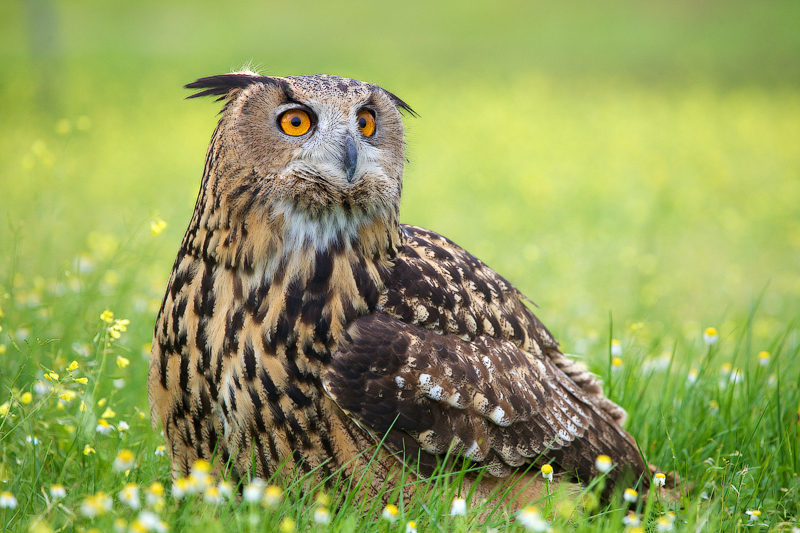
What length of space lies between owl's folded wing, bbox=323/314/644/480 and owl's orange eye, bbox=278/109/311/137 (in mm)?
693

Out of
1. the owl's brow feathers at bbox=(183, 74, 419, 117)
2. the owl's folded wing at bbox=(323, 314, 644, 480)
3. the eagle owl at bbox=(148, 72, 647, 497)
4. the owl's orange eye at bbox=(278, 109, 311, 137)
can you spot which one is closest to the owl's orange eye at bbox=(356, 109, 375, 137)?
the eagle owl at bbox=(148, 72, 647, 497)

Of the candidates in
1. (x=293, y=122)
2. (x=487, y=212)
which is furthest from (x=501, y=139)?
(x=293, y=122)

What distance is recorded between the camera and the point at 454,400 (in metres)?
2.45

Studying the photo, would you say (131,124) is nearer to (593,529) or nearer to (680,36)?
(593,529)

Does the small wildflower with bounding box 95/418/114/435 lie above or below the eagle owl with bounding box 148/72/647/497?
below

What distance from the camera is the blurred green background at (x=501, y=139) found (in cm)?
620

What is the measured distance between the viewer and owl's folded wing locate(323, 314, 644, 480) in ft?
7.69

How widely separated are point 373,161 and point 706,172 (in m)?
11.0

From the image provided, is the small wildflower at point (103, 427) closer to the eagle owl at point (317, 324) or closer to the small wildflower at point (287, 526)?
the eagle owl at point (317, 324)

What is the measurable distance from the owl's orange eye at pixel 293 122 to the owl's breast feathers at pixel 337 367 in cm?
43

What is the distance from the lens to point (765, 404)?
3408 mm

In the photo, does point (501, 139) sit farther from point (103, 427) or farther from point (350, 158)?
point (103, 427)

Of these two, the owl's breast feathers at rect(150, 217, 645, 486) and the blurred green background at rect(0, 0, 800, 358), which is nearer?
the owl's breast feathers at rect(150, 217, 645, 486)

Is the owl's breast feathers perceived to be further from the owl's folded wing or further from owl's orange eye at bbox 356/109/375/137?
owl's orange eye at bbox 356/109/375/137
